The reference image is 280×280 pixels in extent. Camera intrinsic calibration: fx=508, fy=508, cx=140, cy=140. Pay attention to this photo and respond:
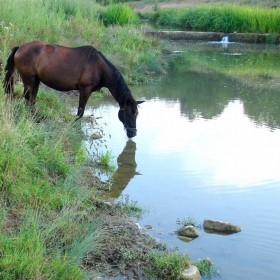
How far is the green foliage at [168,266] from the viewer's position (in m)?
4.51

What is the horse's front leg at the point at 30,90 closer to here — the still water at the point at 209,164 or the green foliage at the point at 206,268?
the still water at the point at 209,164

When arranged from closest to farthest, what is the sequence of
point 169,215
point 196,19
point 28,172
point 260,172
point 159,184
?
point 28,172
point 169,215
point 159,184
point 260,172
point 196,19

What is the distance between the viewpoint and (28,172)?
17.6 feet

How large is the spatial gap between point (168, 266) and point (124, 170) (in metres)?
3.31

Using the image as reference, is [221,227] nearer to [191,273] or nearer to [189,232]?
[189,232]

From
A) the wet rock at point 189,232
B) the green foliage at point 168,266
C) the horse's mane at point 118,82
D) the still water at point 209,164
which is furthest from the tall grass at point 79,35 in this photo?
the green foliage at point 168,266

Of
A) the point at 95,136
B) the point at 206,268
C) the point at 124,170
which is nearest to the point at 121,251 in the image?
the point at 206,268

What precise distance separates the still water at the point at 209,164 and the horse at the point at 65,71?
0.74 m

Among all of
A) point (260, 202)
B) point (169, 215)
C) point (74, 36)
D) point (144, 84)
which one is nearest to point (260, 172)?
point (260, 202)

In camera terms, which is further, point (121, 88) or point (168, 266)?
point (121, 88)

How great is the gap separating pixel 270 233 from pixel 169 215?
1187 millimetres

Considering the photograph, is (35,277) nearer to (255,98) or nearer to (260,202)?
(260,202)

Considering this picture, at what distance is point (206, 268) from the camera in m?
4.75

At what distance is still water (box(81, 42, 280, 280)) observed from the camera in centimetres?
540
